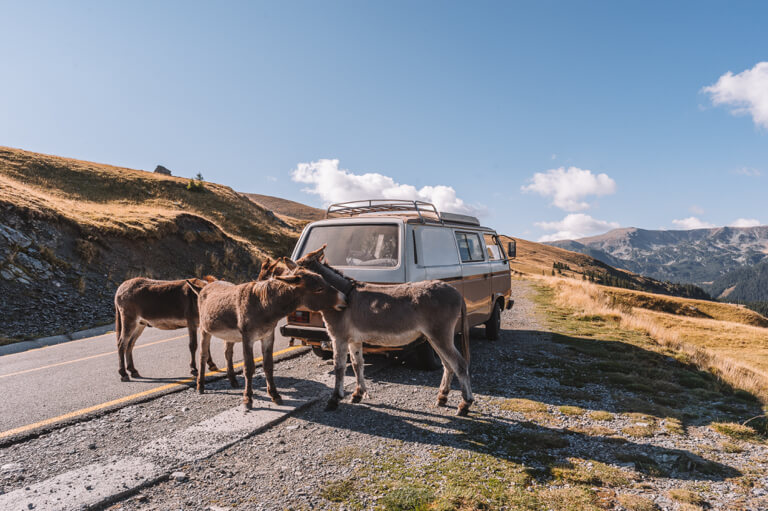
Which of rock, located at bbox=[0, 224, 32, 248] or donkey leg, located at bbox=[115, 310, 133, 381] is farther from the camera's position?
rock, located at bbox=[0, 224, 32, 248]

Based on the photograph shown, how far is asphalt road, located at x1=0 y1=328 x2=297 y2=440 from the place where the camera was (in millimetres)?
5430

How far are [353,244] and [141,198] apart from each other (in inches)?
1584

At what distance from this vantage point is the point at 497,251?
35.8 ft

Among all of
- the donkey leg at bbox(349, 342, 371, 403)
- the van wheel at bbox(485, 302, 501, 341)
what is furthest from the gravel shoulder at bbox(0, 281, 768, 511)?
the van wheel at bbox(485, 302, 501, 341)

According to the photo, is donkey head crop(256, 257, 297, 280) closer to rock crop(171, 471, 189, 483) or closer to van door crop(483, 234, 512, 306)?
rock crop(171, 471, 189, 483)

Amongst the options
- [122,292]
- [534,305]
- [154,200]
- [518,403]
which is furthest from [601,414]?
[154,200]

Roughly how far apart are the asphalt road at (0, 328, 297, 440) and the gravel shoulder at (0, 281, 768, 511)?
1.88 feet

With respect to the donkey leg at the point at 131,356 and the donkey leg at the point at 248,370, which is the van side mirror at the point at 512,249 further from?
the donkey leg at the point at 131,356

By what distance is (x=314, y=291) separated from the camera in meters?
5.12

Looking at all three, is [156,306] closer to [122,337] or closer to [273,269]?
[122,337]

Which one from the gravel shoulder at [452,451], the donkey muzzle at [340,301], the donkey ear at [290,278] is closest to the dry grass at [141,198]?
the gravel shoulder at [452,451]

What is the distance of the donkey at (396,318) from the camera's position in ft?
17.1

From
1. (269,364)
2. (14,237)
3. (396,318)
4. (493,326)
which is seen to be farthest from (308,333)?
(14,237)

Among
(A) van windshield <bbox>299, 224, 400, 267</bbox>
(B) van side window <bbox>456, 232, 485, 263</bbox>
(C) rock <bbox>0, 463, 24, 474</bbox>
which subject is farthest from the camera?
(B) van side window <bbox>456, 232, 485, 263</bbox>
